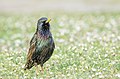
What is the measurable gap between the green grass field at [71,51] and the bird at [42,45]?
282 mm

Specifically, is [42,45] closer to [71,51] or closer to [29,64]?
[29,64]

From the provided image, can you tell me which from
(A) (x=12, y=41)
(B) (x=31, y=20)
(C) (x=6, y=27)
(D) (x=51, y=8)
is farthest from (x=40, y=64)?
(D) (x=51, y=8)

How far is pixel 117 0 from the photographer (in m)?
30.9

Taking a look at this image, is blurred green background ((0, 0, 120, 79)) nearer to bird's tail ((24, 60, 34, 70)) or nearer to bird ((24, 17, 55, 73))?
bird's tail ((24, 60, 34, 70))

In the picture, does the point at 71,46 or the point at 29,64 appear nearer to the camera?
the point at 29,64

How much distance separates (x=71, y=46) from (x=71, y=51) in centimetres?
111

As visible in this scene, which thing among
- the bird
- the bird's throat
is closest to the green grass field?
the bird

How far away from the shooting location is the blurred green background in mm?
9594

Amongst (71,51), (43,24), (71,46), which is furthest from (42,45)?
(71,46)

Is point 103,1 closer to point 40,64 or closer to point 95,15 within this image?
point 95,15

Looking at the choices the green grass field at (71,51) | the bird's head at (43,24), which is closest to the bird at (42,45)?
the bird's head at (43,24)

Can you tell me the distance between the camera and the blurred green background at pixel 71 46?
31.5 ft

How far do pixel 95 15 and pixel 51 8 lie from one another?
6582mm

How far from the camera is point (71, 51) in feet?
38.7
